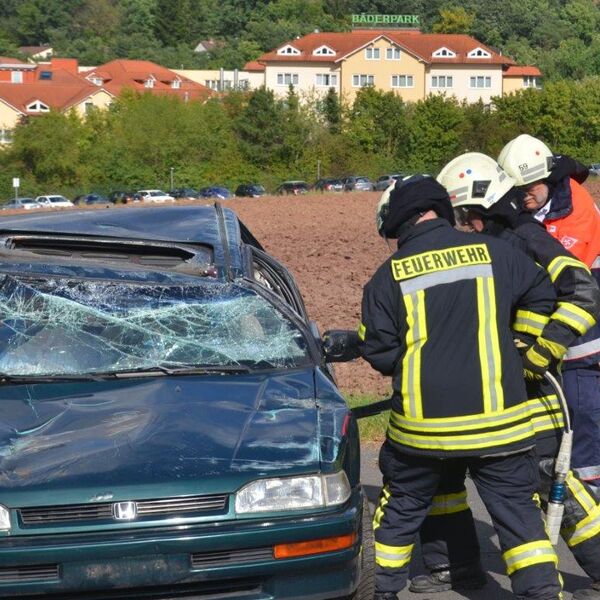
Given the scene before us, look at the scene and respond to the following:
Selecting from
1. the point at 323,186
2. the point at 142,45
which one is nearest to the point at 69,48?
the point at 142,45

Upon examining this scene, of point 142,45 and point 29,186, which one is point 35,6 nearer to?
point 142,45

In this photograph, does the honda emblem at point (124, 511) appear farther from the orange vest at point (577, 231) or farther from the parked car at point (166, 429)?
the orange vest at point (577, 231)

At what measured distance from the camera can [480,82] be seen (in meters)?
109

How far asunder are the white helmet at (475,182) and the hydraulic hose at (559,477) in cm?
77

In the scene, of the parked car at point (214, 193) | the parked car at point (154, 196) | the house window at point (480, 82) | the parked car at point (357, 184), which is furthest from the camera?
the house window at point (480, 82)

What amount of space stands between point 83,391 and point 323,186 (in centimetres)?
5746

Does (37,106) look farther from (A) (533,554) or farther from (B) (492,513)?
(A) (533,554)

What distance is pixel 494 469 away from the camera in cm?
454

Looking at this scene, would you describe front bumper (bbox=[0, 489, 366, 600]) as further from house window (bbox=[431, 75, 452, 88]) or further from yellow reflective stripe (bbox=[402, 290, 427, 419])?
house window (bbox=[431, 75, 452, 88])

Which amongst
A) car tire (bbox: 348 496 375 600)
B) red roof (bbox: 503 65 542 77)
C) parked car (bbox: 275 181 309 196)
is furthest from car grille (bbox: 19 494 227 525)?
red roof (bbox: 503 65 542 77)

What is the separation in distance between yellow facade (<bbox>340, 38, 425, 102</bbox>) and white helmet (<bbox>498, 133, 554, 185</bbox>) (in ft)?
326

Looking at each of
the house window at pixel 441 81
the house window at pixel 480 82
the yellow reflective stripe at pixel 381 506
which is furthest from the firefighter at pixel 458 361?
the house window at pixel 480 82

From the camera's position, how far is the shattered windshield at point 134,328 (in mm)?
5332

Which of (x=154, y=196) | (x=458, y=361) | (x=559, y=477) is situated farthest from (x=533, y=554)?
(x=154, y=196)
